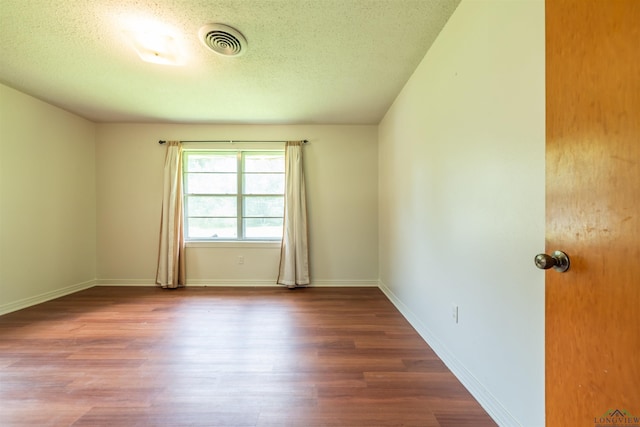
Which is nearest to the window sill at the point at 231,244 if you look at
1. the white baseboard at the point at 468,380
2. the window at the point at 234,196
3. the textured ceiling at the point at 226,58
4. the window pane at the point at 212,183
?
the window at the point at 234,196

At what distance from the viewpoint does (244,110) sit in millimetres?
3141

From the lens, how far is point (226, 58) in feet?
6.84

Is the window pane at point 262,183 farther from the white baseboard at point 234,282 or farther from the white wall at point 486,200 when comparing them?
the white wall at point 486,200

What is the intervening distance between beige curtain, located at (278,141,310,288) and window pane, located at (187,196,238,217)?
883 millimetres

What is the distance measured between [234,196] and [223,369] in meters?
2.56

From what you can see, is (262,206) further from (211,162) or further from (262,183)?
(211,162)

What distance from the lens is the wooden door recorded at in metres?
0.59

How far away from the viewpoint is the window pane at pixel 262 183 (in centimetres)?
379

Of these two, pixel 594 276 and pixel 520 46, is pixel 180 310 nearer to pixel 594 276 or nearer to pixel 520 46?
pixel 594 276

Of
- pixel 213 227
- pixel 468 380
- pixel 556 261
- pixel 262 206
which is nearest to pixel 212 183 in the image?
pixel 213 227

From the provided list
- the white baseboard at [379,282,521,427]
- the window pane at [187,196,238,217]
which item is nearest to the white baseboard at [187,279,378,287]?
the window pane at [187,196,238,217]

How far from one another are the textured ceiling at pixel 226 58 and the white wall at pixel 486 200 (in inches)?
15.7

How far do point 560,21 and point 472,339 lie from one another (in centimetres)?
151

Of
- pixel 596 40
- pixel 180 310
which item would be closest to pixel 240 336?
pixel 180 310
